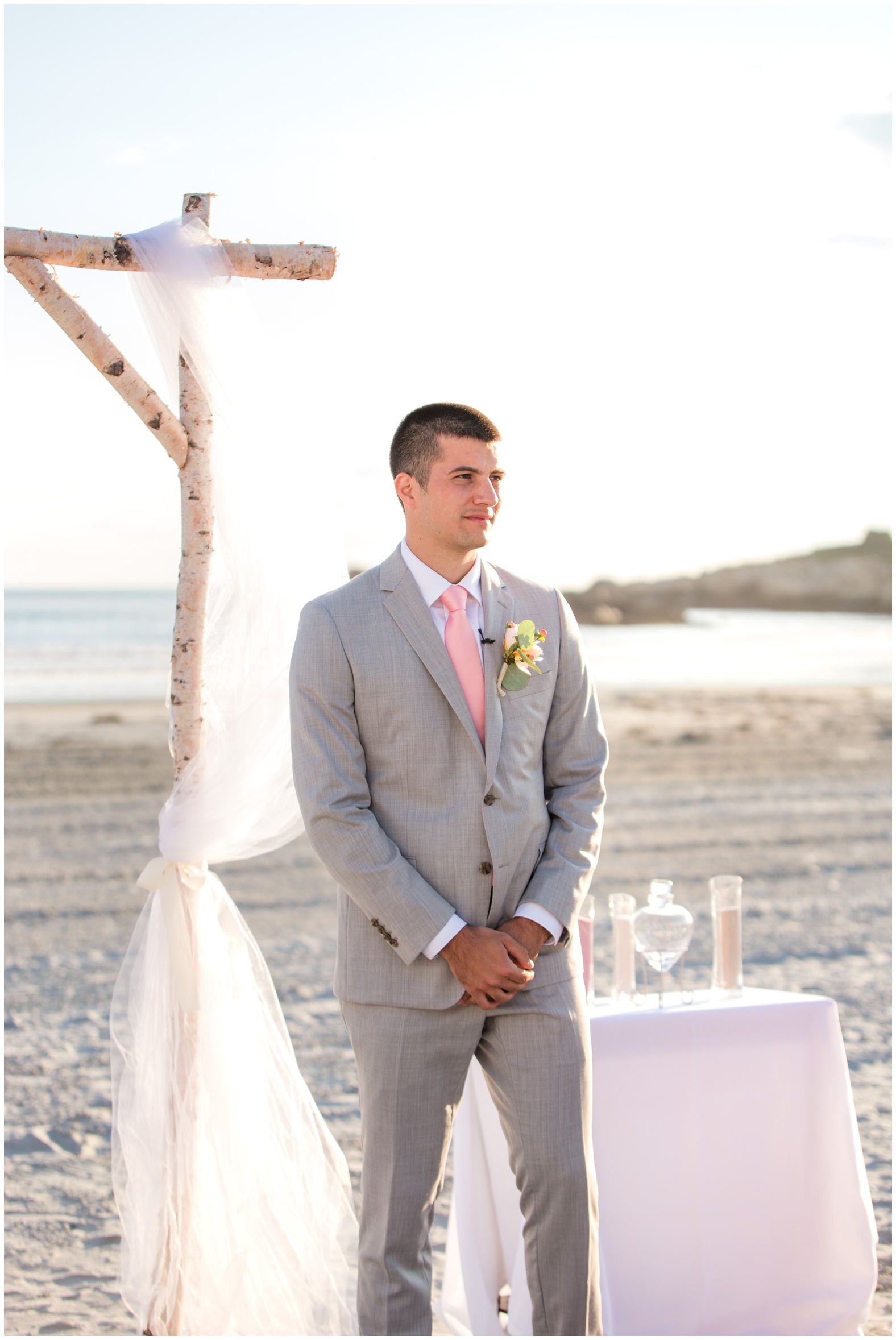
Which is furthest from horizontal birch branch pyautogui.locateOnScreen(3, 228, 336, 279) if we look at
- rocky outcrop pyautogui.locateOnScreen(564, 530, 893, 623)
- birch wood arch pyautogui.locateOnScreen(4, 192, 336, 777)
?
rocky outcrop pyautogui.locateOnScreen(564, 530, 893, 623)

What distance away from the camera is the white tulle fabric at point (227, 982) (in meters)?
2.67

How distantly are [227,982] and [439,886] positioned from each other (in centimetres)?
75

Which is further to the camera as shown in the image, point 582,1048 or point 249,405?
point 249,405

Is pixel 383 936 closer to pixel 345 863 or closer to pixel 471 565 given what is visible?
pixel 345 863

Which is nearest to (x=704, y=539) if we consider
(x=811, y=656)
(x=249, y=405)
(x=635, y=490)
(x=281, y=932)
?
(x=635, y=490)

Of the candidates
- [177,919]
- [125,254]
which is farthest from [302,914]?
[125,254]

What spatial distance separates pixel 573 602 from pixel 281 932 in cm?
3152

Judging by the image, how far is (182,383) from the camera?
270 cm

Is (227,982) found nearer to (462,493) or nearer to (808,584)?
(462,493)

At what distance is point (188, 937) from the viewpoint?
2.73 m

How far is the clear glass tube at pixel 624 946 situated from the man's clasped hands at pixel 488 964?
74 centimetres

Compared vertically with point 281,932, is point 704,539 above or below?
above

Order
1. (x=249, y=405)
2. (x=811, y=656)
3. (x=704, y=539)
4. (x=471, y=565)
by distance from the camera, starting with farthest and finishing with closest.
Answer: (x=704, y=539) < (x=811, y=656) < (x=249, y=405) < (x=471, y=565)

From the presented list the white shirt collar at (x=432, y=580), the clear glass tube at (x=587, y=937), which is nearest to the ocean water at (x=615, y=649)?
the clear glass tube at (x=587, y=937)
